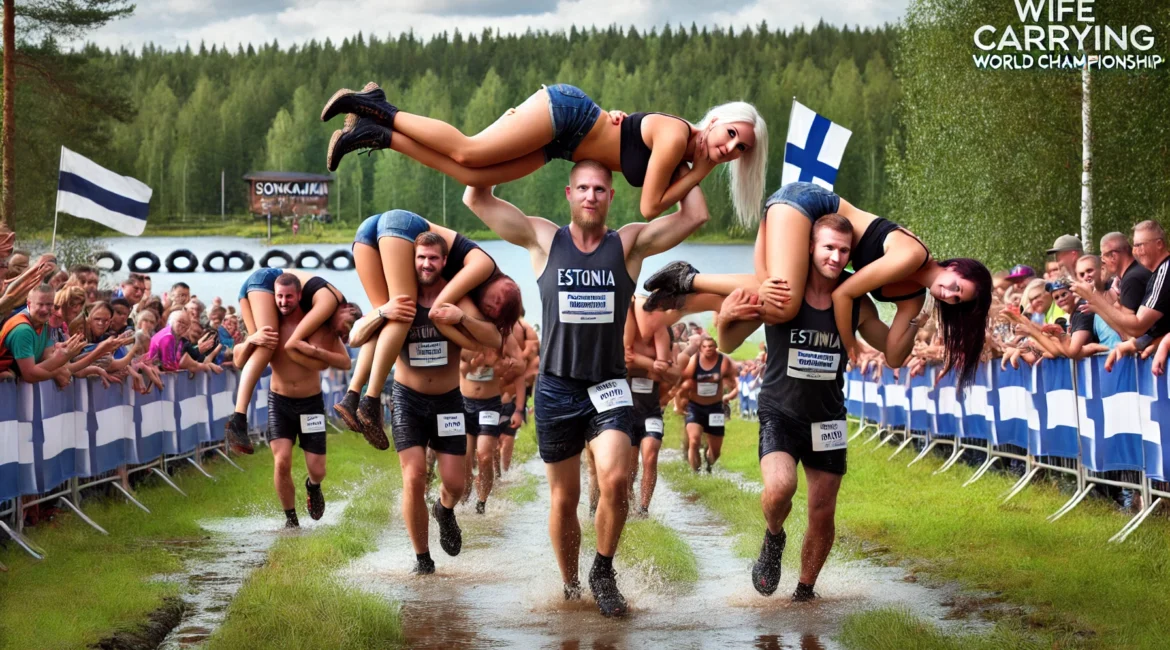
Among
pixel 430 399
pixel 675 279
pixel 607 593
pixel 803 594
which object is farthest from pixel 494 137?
pixel 803 594

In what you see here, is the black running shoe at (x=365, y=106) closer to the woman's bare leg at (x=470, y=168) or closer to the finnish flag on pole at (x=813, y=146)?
the woman's bare leg at (x=470, y=168)

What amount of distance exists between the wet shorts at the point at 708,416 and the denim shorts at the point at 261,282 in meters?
7.91

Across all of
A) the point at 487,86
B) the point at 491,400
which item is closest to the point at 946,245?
the point at 491,400

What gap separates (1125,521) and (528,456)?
14547 mm

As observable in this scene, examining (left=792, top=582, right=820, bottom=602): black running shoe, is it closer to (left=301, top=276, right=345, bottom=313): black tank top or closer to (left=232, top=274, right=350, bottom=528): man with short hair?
(left=232, top=274, right=350, bottom=528): man with short hair

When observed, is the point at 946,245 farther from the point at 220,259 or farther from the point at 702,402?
the point at 220,259

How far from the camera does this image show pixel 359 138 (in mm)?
8367

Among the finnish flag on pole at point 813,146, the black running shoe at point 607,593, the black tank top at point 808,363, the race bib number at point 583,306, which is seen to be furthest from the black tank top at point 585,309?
the finnish flag on pole at point 813,146

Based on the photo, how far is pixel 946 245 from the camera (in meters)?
37.7

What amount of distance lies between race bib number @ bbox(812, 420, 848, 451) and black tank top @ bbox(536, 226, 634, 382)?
123 centimetres

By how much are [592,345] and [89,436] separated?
20.1 ft

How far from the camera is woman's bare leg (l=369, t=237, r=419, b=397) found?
10.3 meters

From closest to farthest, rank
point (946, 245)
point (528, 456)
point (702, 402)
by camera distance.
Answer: point (702, 402) → point (528, 456) → point (946, 245)

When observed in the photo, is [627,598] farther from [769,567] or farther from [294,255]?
[294,255]
